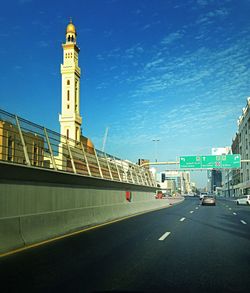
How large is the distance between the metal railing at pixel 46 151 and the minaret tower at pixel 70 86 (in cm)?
7134

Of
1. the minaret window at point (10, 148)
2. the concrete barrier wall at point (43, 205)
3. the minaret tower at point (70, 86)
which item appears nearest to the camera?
the concrete barrier wall at point (43, 205)

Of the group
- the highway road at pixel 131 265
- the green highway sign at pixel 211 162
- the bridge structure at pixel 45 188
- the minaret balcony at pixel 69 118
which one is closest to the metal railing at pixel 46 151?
the bridge structure at pixel 45 188

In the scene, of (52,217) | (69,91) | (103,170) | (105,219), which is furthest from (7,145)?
(69,91)

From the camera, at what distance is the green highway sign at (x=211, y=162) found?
54438 mm

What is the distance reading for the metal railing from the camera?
1167 centimetres

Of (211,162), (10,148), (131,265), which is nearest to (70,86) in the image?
(211,162)

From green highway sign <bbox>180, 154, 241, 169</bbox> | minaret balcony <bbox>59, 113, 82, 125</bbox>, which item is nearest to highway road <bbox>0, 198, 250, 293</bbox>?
green highway sign <bbox>180, 154, 241, 169</bbox>

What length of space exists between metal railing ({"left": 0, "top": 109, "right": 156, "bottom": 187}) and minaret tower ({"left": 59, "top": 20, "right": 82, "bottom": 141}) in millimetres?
71338

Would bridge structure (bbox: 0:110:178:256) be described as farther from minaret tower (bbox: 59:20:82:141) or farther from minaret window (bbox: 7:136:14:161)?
minaret tower (bbox: 59:20:82:141)

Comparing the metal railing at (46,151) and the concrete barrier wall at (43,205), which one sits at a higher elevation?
the metal railing at (46,151)

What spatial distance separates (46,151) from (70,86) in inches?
3358

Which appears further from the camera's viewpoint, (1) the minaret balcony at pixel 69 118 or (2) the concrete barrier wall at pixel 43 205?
(1) the minaret balcony at pixel 69 118

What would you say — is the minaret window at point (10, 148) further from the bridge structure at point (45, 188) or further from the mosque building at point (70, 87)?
the mosque building at point (70, 87)

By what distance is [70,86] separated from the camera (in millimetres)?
97438
